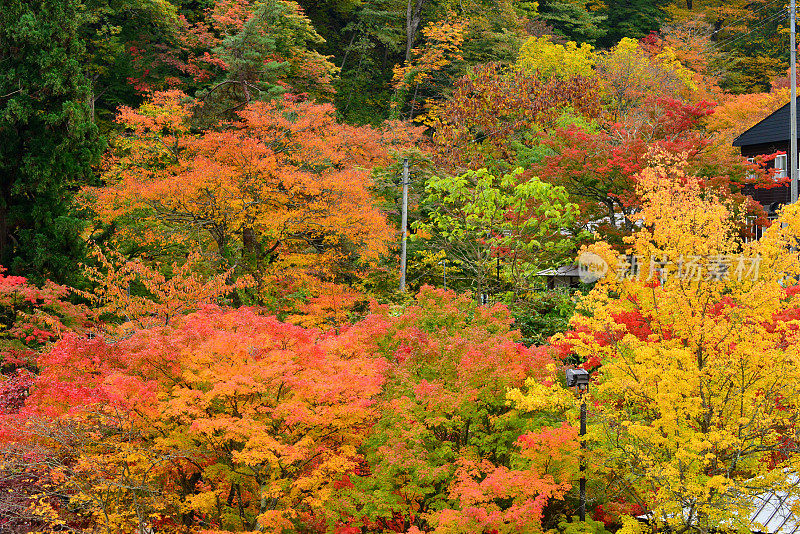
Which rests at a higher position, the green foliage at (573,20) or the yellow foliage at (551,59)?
the green foliage at (573,20)

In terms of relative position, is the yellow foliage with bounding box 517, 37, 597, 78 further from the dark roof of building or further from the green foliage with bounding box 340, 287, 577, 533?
the green foliage with bounding box 340, 287, 577, 533

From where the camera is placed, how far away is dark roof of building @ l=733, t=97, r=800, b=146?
26.5 m

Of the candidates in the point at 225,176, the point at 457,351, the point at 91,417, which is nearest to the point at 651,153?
the point at 457,351

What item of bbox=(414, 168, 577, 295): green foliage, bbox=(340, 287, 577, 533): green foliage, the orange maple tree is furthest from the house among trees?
bbox=(340, 287, 577, 533): green foliage

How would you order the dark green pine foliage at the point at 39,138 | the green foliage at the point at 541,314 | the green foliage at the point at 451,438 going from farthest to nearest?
the green foliage at the point at 541,314 → the dark green pine foliage at the point at 39,138 → the green foliage at the point at 451,438

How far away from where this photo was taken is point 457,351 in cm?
1178

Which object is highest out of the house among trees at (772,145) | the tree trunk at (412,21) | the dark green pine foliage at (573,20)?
the dark green pine foliage at (573,20)

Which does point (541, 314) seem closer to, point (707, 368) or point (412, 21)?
point (707, 368)

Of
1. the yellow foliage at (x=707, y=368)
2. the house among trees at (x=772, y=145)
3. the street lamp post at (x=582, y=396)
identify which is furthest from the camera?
the house among trees at (x=772, y=145)

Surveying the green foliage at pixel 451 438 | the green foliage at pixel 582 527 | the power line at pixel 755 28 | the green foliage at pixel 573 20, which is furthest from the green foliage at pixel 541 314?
the power line at pixel 755 28

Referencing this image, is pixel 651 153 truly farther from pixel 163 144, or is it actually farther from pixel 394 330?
pixel 163 144

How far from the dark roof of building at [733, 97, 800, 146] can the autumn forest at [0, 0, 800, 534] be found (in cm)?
442

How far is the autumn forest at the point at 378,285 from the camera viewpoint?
30.1ft

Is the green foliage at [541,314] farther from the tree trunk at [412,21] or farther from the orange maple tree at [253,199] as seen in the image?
the tree trunk at [412,21]
